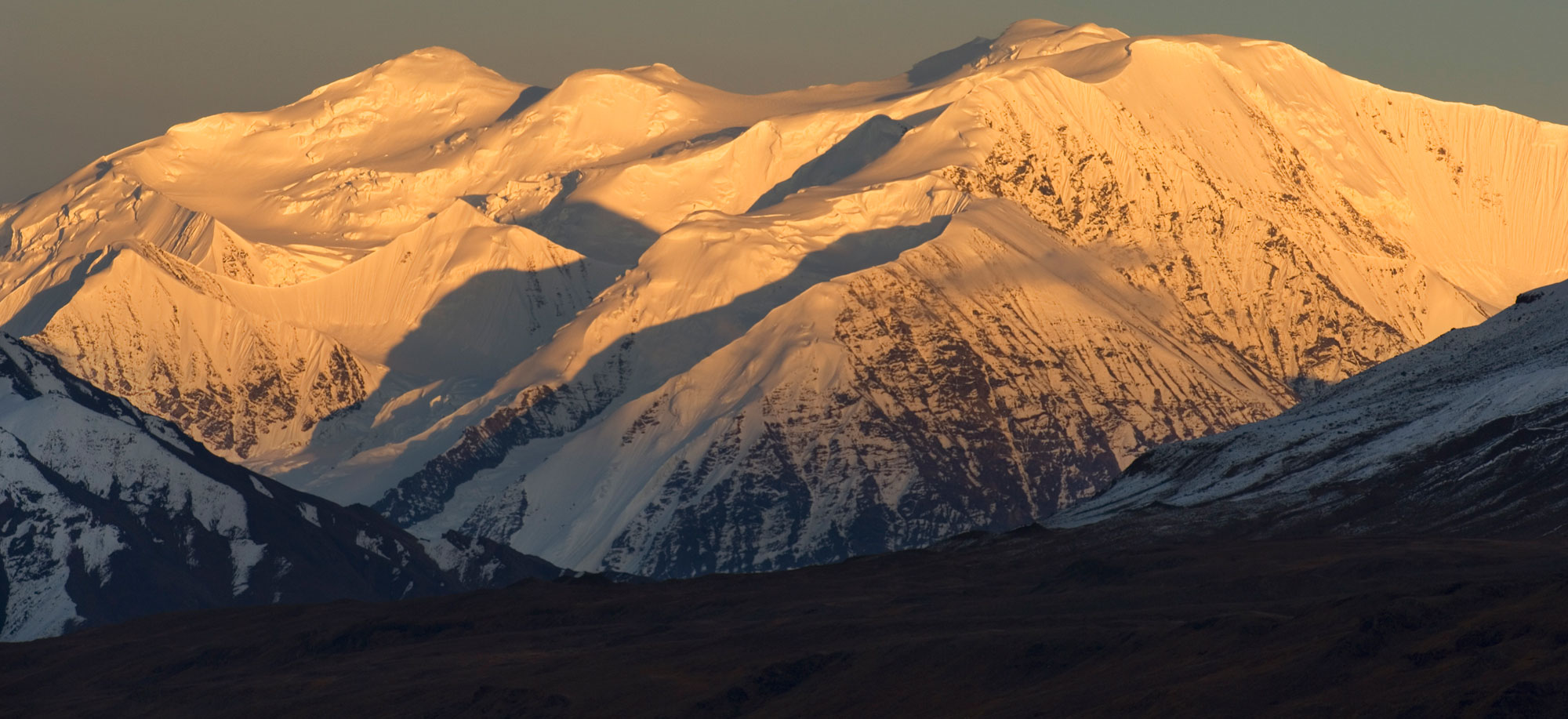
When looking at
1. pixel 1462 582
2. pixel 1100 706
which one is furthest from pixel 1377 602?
pixel 1100 706

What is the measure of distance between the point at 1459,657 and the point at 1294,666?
10.9 meters

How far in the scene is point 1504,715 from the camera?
170 meters

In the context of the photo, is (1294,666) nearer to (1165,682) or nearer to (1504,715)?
(1165,682)

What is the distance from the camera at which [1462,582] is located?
200 metres

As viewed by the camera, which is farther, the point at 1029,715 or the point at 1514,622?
the point at 1029,715

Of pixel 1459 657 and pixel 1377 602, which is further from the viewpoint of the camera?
pixel 1377 602

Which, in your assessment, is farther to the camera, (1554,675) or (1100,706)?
(1100,706)

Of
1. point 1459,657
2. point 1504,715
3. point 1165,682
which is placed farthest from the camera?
point 1165,682

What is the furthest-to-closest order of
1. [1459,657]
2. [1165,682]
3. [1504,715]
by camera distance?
[1165,682], [1459,657], [1504,715]

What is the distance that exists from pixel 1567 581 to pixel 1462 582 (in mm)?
9747

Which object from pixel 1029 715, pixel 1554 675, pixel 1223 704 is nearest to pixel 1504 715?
pixel 1554 675

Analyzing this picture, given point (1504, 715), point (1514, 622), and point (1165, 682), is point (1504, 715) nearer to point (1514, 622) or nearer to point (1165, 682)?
point (1514, 622)

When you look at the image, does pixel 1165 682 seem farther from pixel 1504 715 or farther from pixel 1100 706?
pixel 1504 715

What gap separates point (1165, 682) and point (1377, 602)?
1422cm
